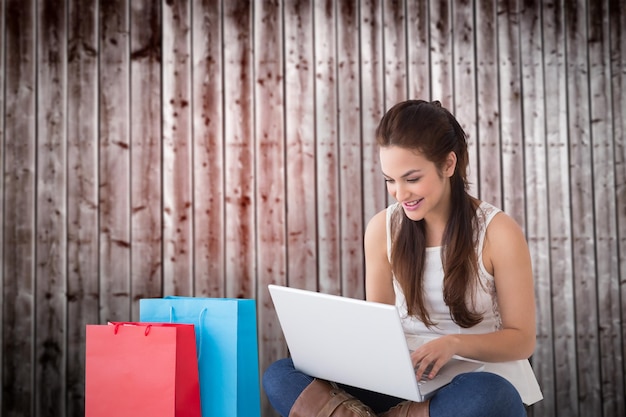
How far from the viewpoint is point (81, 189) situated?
2838 mm

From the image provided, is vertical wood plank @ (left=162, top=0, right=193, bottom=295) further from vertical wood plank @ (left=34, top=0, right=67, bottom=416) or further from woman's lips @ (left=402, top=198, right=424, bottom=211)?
woman's lips @ (left=402, top=198, right=424, bottom=211)

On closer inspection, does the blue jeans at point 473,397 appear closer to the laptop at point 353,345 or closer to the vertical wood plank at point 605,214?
the laptop at point 353,345

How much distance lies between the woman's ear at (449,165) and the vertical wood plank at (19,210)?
1.89m

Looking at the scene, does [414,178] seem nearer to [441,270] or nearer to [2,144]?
[441,270]

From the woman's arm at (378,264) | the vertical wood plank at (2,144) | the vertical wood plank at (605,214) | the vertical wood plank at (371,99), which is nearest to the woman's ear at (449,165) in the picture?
the woman's arm at (378,264)

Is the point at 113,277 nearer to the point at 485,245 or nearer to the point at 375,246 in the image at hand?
the point at 375,246

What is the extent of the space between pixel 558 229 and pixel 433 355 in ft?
5.71

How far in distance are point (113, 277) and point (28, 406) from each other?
0.64 m

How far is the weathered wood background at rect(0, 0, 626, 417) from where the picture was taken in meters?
2.82

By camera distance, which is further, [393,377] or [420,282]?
[420,282]

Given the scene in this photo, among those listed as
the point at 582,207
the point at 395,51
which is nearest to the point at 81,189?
the point at 395,51

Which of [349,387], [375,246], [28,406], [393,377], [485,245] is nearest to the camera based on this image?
[393,377]

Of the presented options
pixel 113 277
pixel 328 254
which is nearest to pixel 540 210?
pixel 328 254

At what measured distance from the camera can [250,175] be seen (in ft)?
9.41
